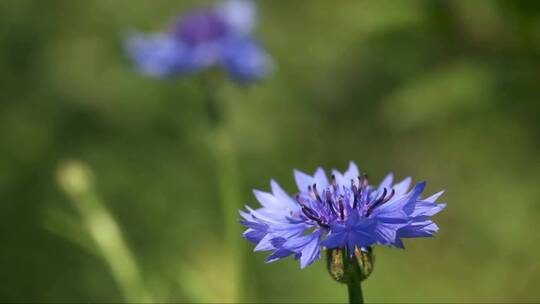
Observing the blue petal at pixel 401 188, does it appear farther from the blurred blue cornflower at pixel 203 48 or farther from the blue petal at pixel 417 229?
the blurred blue cornflower at pixel 203 48

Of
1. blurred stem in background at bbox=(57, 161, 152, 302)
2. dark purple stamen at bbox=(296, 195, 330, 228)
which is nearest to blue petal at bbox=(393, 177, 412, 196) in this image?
dark purple stamen at bbox=(296, 195, 330, 228)

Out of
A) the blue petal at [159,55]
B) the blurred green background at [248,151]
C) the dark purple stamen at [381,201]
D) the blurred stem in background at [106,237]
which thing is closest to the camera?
the dark purple stamen at [381,201]

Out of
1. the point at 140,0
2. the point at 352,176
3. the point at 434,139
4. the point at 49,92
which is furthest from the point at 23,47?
the point at 352,176

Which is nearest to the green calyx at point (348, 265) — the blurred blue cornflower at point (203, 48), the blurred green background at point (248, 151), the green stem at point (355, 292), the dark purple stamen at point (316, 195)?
the green stem at point (355, 292)

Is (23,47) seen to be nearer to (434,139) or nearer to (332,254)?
(434,139)

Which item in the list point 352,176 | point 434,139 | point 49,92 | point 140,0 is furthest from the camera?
point 140,0

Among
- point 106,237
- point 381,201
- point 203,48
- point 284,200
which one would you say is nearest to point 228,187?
point 106,237
